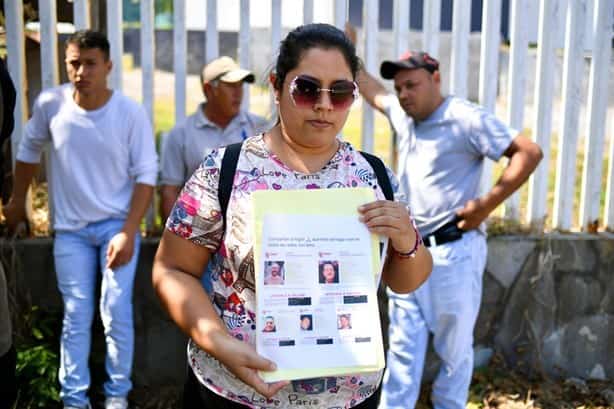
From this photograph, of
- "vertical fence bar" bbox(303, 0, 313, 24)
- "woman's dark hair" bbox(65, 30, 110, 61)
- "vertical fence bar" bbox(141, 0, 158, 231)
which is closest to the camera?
"woman's dark hair" bbox(65, 30, 110, 61)

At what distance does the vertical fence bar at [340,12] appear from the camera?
4203 millimetres

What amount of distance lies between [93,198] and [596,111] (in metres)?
3.05

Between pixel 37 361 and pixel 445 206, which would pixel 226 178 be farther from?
pixel 37 361

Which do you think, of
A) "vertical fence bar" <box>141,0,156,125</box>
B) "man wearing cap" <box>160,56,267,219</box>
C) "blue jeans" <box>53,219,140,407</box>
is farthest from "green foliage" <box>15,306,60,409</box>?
"vertical fence bar" <box>141,0,156,125</box>

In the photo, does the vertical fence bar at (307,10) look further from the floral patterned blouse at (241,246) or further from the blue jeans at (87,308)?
the floral patterned blouse at (241,246)

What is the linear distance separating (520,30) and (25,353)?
3.39 m

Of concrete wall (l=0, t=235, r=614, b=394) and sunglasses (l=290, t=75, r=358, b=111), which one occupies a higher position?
sunglasses (l=290, t=75, r=358, b=111)

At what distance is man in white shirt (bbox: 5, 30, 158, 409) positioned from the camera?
3.78 m

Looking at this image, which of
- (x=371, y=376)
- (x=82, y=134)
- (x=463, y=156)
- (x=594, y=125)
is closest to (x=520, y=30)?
(x=594, y=125)

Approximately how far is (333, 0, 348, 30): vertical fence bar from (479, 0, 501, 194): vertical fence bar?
2.77ft

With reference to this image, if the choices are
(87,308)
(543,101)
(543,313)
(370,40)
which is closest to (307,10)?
(370,40)

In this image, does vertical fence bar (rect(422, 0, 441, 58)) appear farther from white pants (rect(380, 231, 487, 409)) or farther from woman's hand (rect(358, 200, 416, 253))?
woman's hand (rect(358, 200, 416, 253))

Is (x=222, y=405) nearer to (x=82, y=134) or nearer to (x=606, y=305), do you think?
(x=82, y=134)

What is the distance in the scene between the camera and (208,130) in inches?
162
